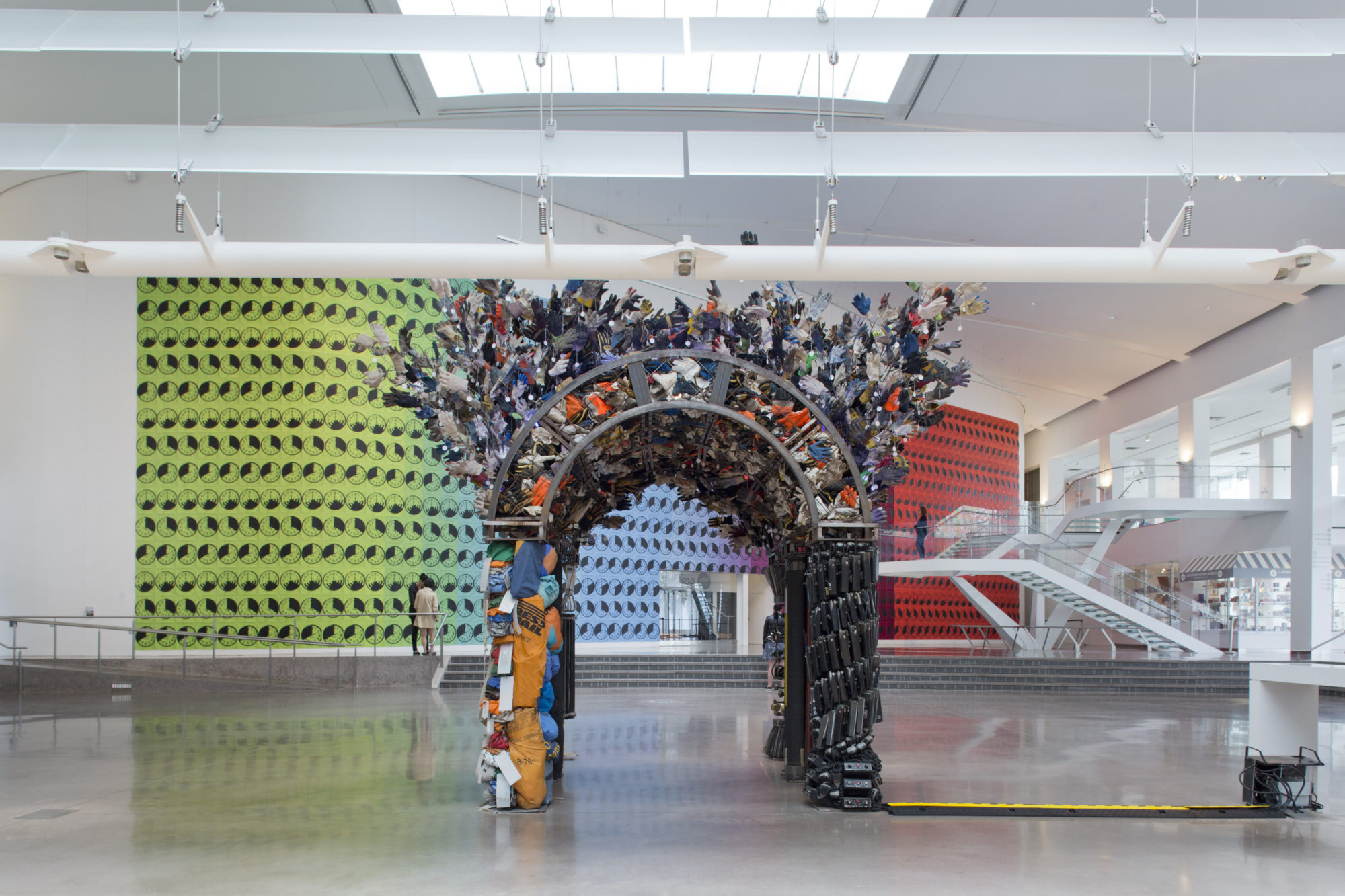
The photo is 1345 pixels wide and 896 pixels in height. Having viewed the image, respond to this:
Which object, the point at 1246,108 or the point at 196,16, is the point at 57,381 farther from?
the point at 1246,108

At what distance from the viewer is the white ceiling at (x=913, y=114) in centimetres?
1392

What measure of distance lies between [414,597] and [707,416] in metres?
13.0

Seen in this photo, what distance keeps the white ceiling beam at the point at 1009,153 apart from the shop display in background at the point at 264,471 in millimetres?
12613

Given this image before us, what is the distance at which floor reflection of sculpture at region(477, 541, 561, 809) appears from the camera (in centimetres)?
706

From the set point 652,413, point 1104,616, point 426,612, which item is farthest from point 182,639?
point 1104,616

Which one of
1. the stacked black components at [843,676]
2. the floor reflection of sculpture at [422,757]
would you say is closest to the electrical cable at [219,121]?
the floor reflection of sculpture at [422,757]

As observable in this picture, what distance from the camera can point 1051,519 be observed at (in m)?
23.8

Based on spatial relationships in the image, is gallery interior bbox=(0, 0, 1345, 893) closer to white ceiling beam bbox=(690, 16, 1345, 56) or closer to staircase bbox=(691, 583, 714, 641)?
white ceiling beam bbox=(690, 16, 1345, 56)

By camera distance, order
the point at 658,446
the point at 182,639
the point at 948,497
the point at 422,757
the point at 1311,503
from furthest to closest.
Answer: the point at 948,497, the point at 1311,503, the point at 182,639, the point at 422,757, the point at 658,446

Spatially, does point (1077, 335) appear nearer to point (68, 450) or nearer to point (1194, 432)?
point (1194, 432)

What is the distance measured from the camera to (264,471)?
18641mm

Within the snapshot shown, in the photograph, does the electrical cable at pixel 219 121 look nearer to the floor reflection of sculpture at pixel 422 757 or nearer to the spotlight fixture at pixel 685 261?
the spotlight fixture at pixel 685 261

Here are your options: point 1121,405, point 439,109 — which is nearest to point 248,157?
point 439,109

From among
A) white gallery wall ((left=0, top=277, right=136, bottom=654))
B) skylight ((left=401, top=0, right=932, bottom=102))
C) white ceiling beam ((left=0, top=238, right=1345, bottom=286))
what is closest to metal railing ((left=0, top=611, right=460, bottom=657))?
white gallery wall ((left=0, top=277, right=136, bottom=654))
